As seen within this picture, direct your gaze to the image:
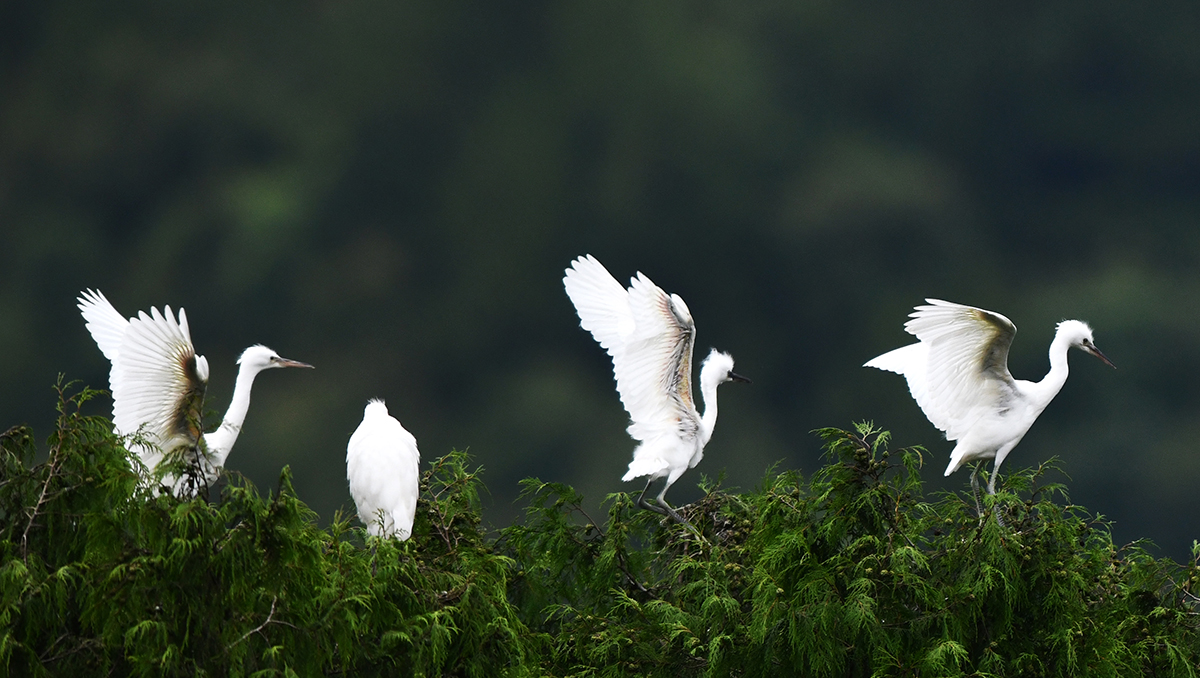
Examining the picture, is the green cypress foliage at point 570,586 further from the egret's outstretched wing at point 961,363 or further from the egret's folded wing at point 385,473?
the egret's outstretched wing at point 961,363

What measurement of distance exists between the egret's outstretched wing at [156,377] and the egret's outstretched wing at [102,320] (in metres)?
1.26

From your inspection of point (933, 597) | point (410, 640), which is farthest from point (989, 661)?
point (410, 640)

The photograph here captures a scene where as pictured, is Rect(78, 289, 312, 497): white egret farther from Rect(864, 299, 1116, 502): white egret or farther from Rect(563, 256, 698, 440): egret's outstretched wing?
Rect(864, 299, 1116, 502): white egret

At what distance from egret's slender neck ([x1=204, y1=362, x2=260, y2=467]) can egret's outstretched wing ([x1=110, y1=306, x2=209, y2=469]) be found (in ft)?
2.25

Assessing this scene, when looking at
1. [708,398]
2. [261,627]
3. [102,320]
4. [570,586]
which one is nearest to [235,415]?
[102,320]

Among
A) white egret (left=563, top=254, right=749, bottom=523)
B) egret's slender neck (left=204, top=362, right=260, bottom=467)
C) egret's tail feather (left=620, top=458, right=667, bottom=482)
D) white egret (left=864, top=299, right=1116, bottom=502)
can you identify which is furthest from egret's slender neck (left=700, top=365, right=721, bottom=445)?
egret's slender neck (left=204, top=362, right=260, bottom=467)

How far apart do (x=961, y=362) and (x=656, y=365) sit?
6.43ft

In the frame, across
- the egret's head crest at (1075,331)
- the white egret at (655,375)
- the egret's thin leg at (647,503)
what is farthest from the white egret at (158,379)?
the egret's head crest at (1075,331)

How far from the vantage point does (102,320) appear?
8633mm

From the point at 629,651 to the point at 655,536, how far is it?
4.36 feet

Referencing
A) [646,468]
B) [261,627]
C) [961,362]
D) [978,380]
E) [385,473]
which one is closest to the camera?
[261,627]

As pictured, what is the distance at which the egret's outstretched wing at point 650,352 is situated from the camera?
29.5 feet

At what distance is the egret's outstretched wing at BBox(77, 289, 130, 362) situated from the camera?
27.9 ft

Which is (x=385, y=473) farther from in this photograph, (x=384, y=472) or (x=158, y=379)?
(x=158, y=379)
